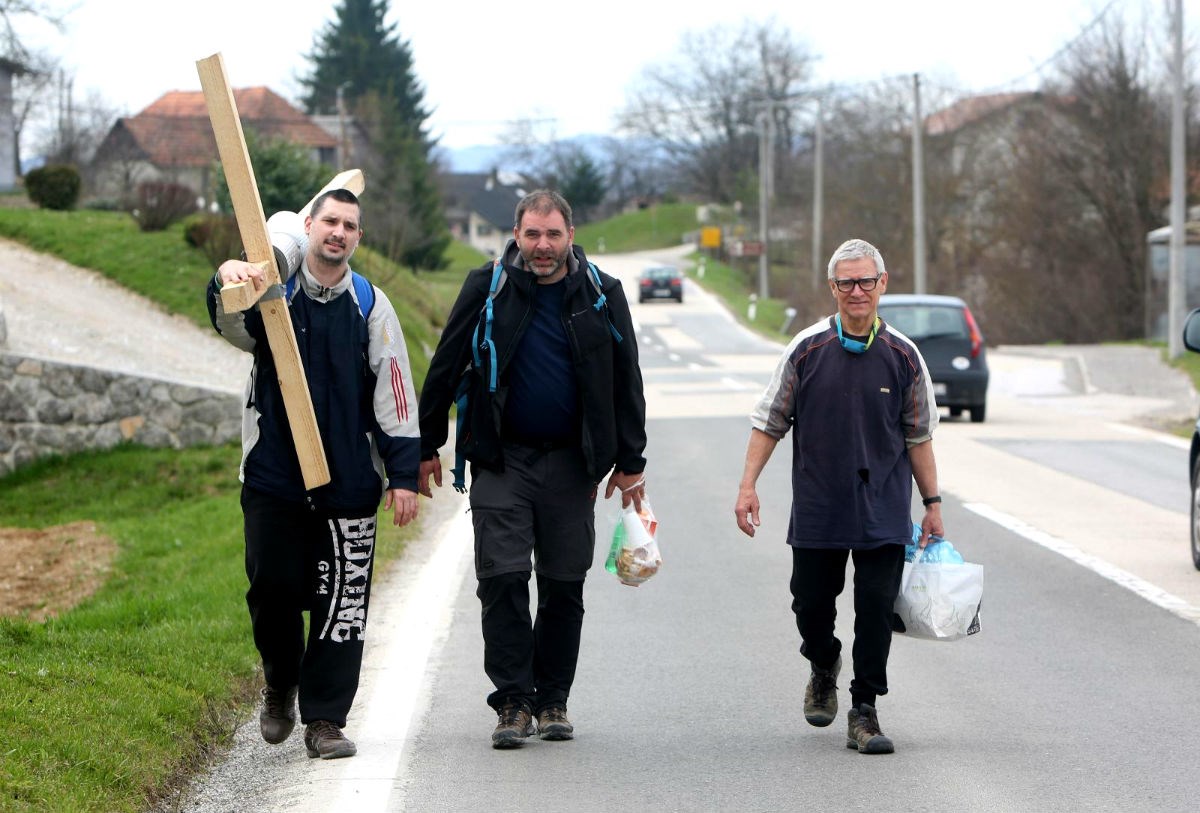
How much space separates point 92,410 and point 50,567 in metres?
4.33

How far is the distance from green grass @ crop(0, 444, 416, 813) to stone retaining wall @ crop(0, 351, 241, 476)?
3.03 metres

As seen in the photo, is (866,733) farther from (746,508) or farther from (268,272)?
(268,272)

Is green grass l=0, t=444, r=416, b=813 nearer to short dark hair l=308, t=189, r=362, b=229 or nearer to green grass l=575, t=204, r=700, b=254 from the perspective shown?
short dark hair l=308, t=189, r=362, b=229

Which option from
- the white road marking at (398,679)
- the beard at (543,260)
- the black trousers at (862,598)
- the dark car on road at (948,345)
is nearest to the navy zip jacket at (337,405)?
the beard at (543,260)

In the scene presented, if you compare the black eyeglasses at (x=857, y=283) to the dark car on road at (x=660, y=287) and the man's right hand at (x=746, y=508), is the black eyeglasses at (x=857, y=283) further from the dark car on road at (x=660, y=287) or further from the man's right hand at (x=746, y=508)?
the dark car on road at (x=660, y=287)

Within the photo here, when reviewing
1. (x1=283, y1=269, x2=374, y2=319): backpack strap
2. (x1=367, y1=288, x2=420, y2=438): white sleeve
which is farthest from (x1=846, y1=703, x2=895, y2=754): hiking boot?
(x1=283, y1=269, x2=374, y2=319): backpack strap

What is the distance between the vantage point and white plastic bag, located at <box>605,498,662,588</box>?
611 cm

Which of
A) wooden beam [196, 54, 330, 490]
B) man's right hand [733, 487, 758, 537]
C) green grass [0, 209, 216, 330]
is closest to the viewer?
wooden beam [196, 54, 330, 490]

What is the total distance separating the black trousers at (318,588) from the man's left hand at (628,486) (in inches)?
36.4

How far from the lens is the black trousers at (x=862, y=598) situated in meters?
5.88

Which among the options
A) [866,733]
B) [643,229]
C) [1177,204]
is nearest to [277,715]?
[866,733]

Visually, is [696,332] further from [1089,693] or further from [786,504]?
[1089,693]

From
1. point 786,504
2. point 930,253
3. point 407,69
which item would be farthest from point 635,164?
point 786,504

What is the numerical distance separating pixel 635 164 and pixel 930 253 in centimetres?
7908
